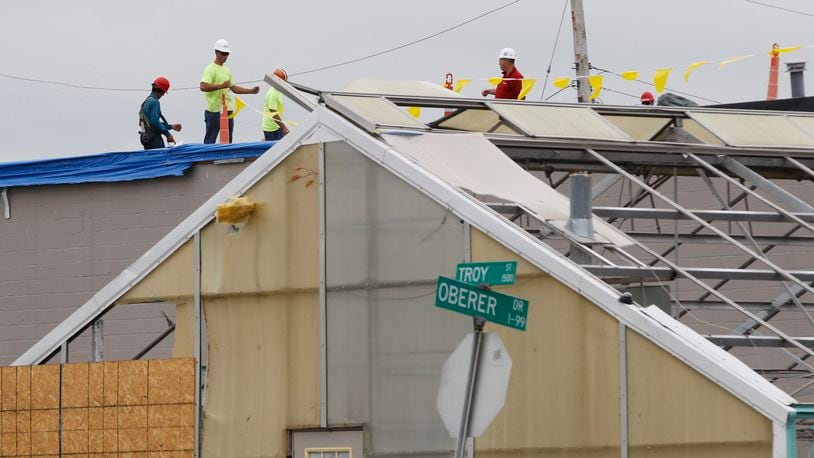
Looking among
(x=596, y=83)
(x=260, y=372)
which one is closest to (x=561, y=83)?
(x=596, y=83)

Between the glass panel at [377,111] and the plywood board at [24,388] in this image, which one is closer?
the glass panel at [377,111]

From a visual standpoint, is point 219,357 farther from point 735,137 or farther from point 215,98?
point 215,98

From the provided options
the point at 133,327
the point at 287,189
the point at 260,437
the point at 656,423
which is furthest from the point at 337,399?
the point at 133,327

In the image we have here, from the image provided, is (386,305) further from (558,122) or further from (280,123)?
(280,123)

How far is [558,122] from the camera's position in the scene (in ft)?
55.8

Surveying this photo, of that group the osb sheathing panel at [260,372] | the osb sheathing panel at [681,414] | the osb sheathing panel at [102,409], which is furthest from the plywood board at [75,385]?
the osb sheathing panel at [681,414]

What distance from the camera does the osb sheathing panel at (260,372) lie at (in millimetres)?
15125

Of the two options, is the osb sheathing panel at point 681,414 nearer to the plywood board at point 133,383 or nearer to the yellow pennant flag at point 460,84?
the plywood board at point 133,383

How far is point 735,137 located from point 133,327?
31.3ft

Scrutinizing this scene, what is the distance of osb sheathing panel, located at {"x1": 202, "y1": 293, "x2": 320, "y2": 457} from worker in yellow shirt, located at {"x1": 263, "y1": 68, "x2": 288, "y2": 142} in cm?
929

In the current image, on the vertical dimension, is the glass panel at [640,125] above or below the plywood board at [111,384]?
above

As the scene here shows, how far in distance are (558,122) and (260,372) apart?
415cm

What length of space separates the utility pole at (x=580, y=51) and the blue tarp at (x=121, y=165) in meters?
6.93

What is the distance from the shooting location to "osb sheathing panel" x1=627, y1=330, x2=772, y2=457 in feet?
41.1
